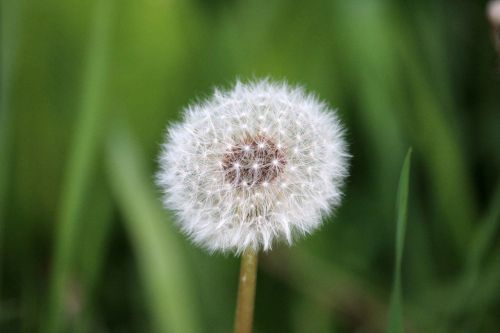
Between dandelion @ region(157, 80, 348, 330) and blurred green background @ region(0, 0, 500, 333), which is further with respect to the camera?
blurred green background @ region(0, 0, 500, 333)

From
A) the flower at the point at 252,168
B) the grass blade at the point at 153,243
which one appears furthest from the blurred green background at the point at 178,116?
the flower at the point at 252,168

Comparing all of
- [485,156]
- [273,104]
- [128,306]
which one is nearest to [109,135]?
[128,306]

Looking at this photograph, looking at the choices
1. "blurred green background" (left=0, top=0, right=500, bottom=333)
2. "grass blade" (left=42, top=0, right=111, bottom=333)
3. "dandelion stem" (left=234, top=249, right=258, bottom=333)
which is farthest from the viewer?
"blurred green background" (left=0, top=0, right=500, bottom=333)

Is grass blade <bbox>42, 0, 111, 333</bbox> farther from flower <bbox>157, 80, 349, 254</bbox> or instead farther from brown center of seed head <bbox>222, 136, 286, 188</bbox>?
brown center of seed head <bbox>222, 136, 286, 188</bbox>

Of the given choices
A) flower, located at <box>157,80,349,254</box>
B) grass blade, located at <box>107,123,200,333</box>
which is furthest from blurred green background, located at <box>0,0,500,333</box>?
flower, located at <box>157,80,349,254</box>

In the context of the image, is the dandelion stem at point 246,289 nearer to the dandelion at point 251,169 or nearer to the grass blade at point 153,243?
the dandelion at point 251,169

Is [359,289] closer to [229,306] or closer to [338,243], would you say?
[338,243]

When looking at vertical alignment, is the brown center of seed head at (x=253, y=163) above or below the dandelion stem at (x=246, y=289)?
above

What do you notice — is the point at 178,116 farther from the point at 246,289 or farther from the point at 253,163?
the point at 246,289
